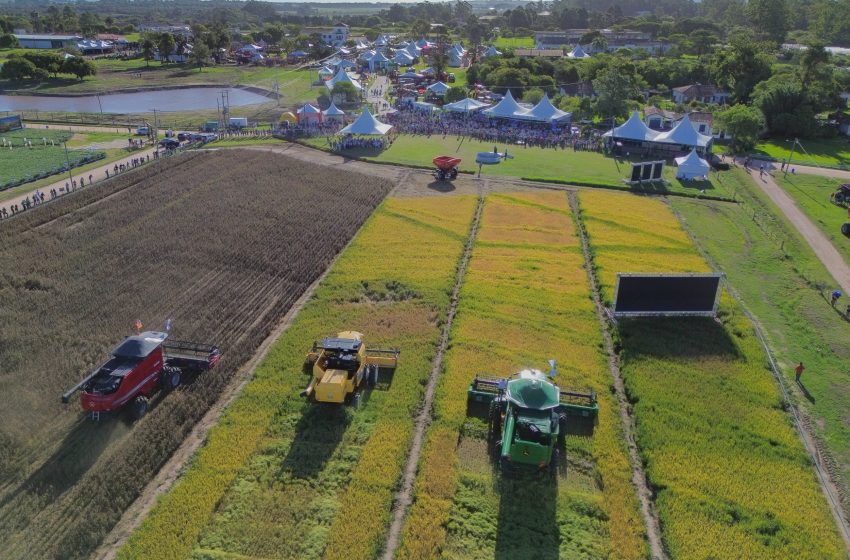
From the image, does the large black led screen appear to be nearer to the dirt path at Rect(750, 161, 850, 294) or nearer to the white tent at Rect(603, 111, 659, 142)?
the dirt path at Rect(750, 161, 850, 294)

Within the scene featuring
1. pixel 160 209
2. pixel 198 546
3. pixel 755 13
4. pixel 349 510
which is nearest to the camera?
pixel 198 546

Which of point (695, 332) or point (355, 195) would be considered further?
point (355, 195)

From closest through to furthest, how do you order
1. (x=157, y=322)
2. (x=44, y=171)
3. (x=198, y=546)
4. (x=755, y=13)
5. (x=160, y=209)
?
(x=198, y=546)
(x=157, y=322)
(x=160, y=209)
(x=44, y=171)
(x=755, y=13)

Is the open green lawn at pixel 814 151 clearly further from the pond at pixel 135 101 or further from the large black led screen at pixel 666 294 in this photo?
the pond at pixel 135 101

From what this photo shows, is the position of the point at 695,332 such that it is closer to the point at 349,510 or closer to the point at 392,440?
the point at 392,440

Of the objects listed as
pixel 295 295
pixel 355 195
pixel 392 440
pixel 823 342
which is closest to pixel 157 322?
pixel 295 295

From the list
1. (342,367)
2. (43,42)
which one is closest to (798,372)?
(342,367)

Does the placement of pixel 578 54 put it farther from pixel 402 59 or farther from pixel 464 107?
pixel 464 107
